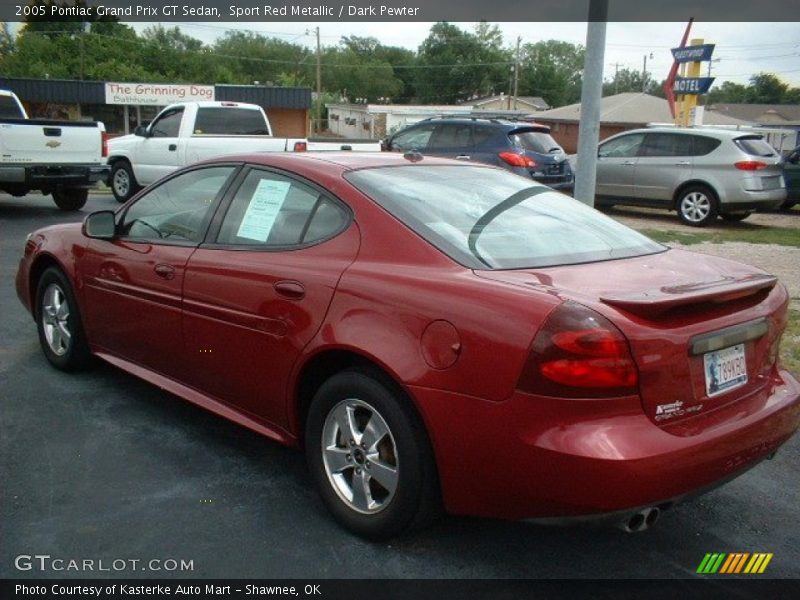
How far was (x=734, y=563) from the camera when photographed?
10.0 feet

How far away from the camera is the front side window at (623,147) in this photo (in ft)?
48.6

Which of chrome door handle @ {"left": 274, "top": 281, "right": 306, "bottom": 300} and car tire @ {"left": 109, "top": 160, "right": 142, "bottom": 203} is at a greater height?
chrome door handle @ {"left": 274, "top": 281, "right": 306, "bottom": 300}

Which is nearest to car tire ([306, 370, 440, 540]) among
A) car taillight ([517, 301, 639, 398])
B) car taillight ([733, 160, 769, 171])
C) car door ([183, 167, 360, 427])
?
car door ([183, 167, 360, 427])

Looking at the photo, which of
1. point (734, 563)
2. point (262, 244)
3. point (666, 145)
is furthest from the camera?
point (666, 145)

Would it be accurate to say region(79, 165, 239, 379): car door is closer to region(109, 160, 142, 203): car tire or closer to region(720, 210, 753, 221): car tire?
region(109, 160, 142, 203): car tire

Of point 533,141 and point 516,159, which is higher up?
point 533,141

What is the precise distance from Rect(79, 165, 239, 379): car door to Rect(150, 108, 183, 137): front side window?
9.86 meters

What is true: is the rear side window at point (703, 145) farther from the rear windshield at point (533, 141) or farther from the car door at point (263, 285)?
the car door at point (263, 285)

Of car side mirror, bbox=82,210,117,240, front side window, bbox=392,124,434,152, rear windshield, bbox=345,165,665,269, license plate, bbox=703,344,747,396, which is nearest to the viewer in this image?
license plate, bbox=703,344,747,396

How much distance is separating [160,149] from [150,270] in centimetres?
1056

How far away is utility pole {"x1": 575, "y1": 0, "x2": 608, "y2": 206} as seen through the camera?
6977 mm

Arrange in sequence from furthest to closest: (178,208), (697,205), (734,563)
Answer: (697,205)
(178,208)
(734,563)

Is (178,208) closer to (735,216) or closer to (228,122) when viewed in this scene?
Result: (228,122)

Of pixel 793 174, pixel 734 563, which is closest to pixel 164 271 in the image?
pixel 734 563
